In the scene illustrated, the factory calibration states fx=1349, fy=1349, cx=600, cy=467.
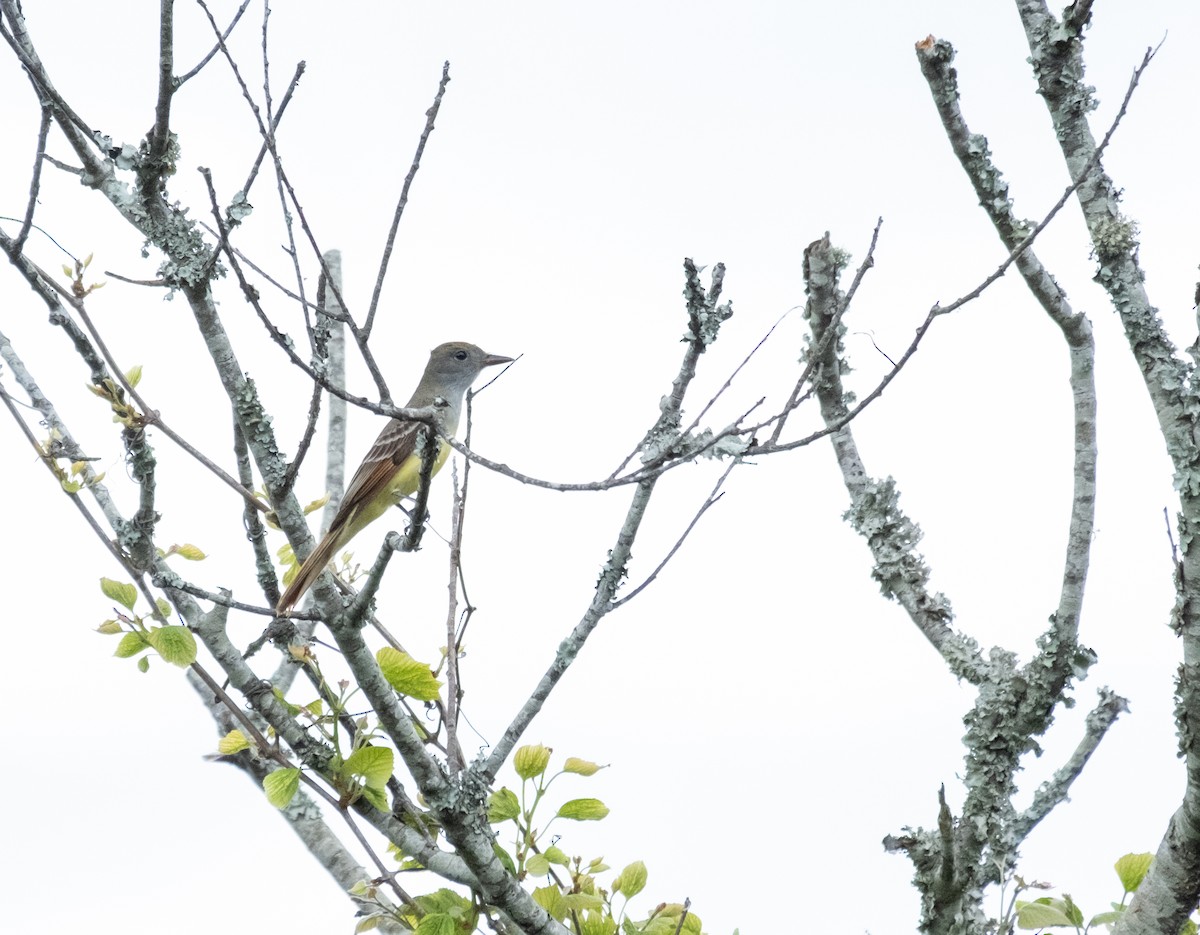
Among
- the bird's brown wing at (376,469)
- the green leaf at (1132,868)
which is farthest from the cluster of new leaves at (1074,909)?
the bird's brown wing at (376,469)

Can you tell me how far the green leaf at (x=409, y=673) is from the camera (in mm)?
4043

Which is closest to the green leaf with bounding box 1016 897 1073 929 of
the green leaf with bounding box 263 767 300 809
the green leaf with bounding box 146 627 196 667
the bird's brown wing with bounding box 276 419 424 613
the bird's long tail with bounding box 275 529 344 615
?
the green leaf with bounding box 263 767 300 809

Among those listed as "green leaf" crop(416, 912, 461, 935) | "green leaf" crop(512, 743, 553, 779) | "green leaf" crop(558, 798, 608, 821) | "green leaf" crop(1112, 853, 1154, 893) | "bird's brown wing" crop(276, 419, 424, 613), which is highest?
"bird's brown wing" crop(276, 419, 424, 613)

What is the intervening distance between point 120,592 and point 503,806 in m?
1.37

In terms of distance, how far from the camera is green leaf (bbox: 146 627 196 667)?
4133 millimetres

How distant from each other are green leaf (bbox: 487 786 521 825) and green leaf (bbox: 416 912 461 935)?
41 cm

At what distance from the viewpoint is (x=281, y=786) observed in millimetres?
3957

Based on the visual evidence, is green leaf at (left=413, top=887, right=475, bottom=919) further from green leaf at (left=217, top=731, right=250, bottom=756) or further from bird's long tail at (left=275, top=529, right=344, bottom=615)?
bird's long tail at (left=275, top=529, right=344, bottom=615)

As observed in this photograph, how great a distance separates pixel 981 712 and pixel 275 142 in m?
3.13

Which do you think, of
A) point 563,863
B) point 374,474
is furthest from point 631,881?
point 374,474

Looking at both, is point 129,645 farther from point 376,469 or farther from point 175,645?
point 376,469

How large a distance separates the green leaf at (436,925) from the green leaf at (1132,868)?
2.18 m

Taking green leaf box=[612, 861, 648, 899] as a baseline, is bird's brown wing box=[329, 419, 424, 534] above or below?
above

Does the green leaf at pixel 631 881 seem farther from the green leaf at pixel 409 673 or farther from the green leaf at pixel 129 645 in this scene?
the green leaf at pixel 129 645
